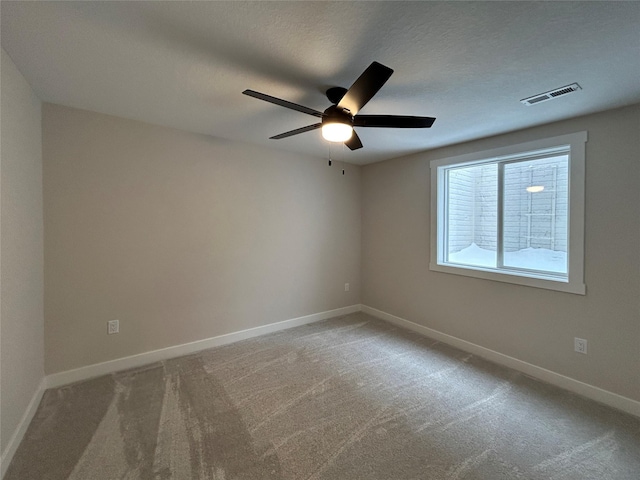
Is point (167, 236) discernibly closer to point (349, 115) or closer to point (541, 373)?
point (349, 115)

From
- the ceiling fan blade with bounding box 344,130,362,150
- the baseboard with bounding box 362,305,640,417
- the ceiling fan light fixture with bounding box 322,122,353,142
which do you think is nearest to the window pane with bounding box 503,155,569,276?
the baseboard with bounding box 362,305,640,417

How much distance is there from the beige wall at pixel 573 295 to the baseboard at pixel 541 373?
0.05 meters

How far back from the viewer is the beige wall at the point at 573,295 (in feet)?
7.03

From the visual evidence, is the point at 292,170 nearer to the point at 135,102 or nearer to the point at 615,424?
the point at 135,102

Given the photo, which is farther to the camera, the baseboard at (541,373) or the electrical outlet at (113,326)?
the electrical outlet at (113,326)

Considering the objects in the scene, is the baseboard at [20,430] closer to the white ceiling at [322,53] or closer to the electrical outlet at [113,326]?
the electrical outlet at [113,326]

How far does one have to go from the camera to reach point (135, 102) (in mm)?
2254

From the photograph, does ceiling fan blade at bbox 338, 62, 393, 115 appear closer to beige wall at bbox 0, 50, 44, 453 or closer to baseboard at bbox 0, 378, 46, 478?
beige wall at bbox 0, 50, 44, 453

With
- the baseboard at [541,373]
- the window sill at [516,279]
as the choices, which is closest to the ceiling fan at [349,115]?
the window sill at [516,279]

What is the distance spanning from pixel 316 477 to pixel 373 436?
0.48 meters

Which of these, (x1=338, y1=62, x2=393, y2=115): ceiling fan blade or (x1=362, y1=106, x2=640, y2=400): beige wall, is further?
(x1=362, y1=106, x2=640, y2=400): beige wall

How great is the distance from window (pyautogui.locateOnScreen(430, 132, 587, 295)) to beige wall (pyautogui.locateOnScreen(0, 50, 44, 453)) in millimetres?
3765

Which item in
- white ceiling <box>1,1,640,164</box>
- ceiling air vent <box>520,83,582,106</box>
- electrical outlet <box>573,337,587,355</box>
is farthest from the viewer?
electrical outlet <box>573,337,587,355</box>

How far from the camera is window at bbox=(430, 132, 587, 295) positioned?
2.42 metres
